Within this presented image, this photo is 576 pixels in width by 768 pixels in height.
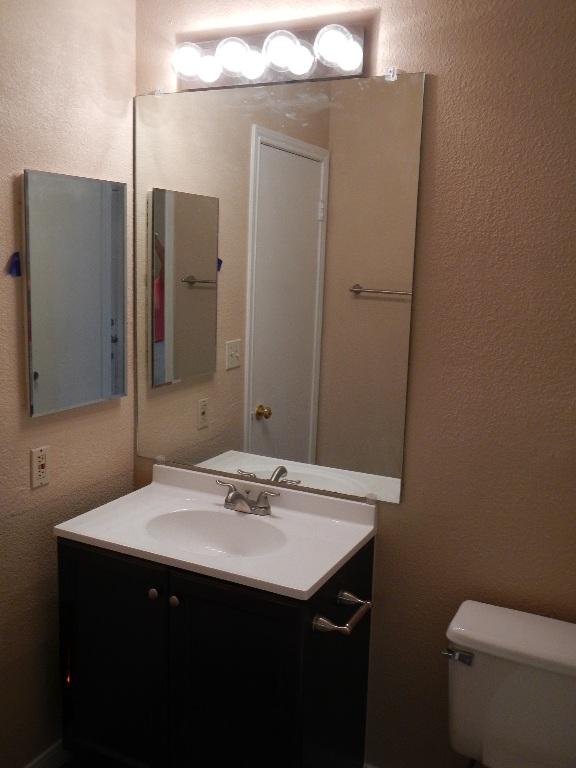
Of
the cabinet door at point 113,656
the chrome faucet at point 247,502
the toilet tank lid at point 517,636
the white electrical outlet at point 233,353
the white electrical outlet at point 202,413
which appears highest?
the white electrical outlet at point 233,353

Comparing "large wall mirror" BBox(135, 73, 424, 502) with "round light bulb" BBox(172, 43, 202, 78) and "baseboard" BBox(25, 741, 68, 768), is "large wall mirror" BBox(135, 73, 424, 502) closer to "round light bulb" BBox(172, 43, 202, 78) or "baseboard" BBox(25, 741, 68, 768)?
"round light bulb" BBox(172, 43, 202, 78)

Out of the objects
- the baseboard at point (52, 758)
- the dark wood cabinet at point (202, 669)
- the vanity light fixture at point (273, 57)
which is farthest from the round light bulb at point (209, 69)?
the baseboard at point (52, 758)

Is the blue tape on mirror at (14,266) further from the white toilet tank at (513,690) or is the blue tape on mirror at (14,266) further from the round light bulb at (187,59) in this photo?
the white toilet tank at (513,690)

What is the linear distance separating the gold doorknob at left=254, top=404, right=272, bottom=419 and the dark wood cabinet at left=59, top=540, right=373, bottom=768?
1.63 feet

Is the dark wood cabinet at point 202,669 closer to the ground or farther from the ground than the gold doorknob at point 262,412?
closer to the ground

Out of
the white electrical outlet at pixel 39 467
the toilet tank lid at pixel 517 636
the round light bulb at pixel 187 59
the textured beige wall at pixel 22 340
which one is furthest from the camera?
the round light bulb at pixel 187 59

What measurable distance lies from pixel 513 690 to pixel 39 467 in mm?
1348

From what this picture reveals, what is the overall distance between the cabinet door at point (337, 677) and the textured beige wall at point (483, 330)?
118 millimetres

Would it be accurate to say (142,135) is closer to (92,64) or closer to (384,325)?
(92,64)

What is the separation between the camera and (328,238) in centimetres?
200

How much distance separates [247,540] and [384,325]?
72 cm

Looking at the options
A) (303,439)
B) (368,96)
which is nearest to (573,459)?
(303,439)

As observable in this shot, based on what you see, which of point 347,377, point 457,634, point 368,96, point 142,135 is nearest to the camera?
point 457,634

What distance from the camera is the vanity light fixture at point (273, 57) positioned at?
1.88m
